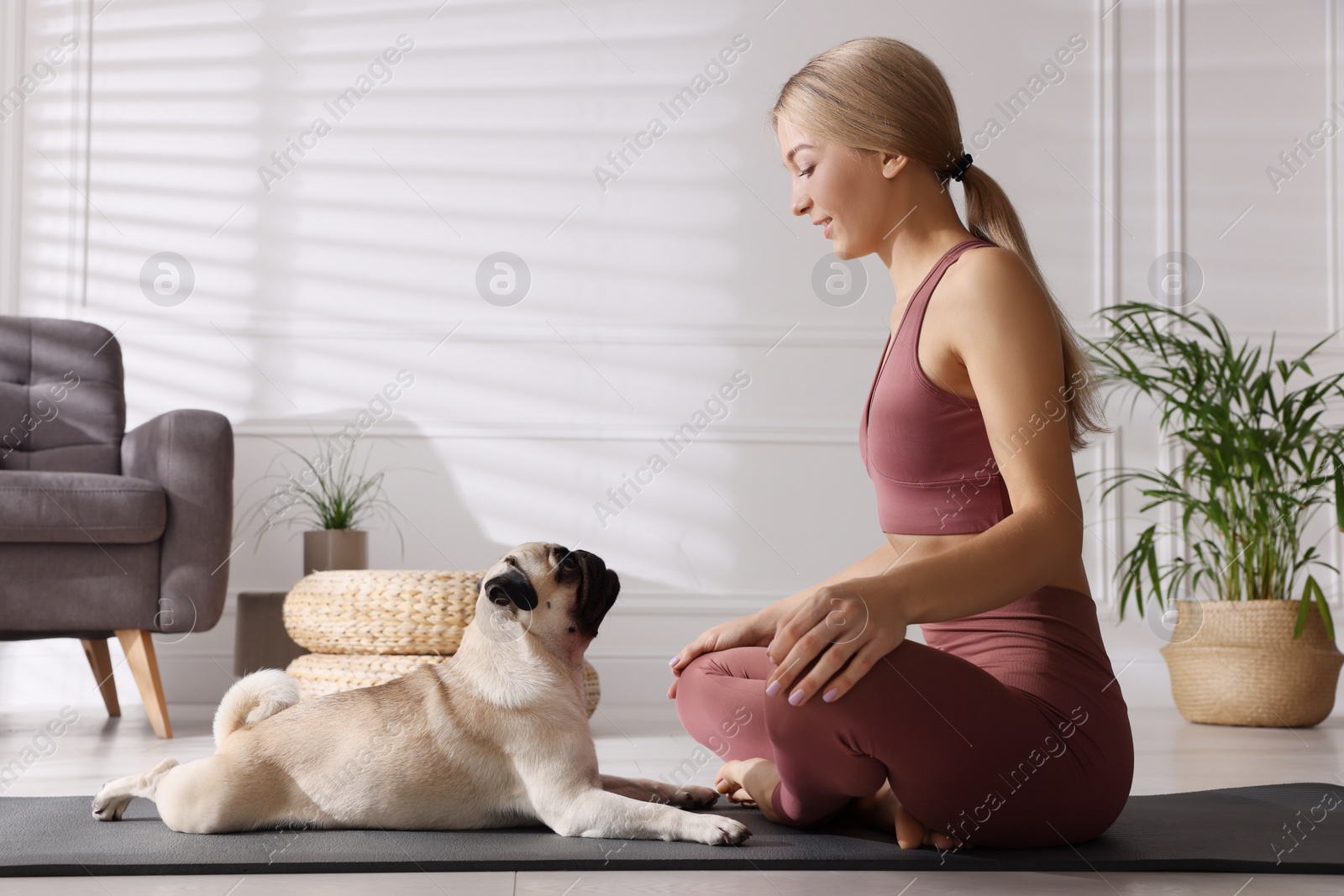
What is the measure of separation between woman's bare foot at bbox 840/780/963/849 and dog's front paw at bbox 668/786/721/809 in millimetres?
221

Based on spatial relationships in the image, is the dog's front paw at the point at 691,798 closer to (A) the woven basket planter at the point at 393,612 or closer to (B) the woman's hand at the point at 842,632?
(B) the woman's hand at the point at 842,632

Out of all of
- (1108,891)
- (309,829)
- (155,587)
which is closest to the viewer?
(1108,891)

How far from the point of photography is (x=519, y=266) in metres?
4.00

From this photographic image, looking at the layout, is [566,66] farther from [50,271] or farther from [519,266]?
[50,271]

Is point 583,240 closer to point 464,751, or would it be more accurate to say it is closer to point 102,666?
point 102,666

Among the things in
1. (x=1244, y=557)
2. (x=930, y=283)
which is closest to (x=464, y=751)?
(x=930, y=283)

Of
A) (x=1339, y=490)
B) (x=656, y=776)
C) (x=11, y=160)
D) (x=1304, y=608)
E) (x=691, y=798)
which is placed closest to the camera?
(x=691, y=798)

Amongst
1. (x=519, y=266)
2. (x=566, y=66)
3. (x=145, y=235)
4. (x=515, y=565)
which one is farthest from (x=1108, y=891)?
(x=145, y=235)

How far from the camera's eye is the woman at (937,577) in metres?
1.23

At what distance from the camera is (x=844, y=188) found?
154 centimetres

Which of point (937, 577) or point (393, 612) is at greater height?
point (937, 577)

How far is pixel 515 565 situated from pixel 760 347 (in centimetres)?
251

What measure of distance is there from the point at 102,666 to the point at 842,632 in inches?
120

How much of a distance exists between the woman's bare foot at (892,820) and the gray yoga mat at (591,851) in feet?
0.05
